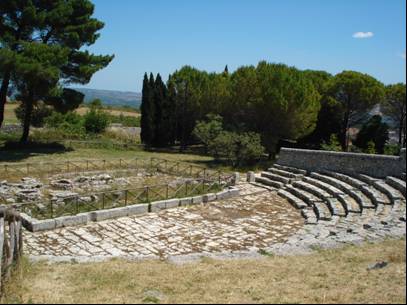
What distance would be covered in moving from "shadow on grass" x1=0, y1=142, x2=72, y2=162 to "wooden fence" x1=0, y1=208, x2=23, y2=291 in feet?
51.9

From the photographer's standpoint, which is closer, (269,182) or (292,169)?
(269,182)

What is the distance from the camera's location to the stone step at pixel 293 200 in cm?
1627

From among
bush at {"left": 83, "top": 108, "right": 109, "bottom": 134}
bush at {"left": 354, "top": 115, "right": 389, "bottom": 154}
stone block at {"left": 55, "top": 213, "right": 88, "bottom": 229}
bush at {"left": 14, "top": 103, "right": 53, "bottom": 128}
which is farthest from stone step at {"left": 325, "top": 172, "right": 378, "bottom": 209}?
bush at {"left": 83, "top": 108, "right": 109, "bottom": 134}

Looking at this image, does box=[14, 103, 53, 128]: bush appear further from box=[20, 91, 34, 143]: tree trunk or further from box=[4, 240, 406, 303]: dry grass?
box=[4, 240, 406, 303]: dry grass

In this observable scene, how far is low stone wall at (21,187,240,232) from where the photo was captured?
1251cm

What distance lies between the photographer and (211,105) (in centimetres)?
3238

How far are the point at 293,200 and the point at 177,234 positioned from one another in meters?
6.22

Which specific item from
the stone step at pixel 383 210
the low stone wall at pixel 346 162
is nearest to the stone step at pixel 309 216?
the stone step at pixel 383 210

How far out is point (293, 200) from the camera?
1697 cm

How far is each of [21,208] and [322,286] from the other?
429 inches

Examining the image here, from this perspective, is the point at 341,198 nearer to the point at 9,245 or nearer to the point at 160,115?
the point at 9,245

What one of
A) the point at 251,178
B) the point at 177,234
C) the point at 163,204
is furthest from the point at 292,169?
the point at 177,234

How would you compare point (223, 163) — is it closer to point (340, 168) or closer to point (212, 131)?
point (212, 131)

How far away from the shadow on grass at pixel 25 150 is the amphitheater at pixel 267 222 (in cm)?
1262
